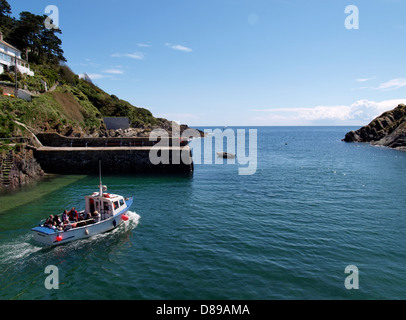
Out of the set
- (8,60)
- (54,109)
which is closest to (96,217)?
(54,109)

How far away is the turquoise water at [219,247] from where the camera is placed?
13.9 meters

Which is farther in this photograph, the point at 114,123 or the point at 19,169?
the point at 114,123

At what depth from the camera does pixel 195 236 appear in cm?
2027

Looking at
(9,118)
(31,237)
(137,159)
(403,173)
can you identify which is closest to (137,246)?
(31,237)

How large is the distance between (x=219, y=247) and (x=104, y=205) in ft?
32.2

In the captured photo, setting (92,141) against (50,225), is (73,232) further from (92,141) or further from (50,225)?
(92,141)

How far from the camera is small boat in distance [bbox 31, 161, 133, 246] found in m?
18.2

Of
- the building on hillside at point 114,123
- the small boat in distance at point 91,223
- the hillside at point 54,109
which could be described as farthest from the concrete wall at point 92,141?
the building on hillside at point 114,123

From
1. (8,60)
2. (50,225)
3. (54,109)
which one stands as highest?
(8,60)

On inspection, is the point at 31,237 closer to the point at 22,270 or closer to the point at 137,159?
the point at 22,270

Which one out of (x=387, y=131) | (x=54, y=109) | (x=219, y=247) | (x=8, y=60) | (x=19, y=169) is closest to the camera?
(x=219, y=247)

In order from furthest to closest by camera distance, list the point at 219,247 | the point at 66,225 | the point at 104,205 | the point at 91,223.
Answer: the point at 104,205, the point at 91,223, the point at 66,225, the point at 219,247

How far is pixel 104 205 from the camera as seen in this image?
Result: 71.2 ft

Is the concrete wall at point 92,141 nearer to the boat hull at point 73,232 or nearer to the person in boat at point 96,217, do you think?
the boat hull at point 73,232
